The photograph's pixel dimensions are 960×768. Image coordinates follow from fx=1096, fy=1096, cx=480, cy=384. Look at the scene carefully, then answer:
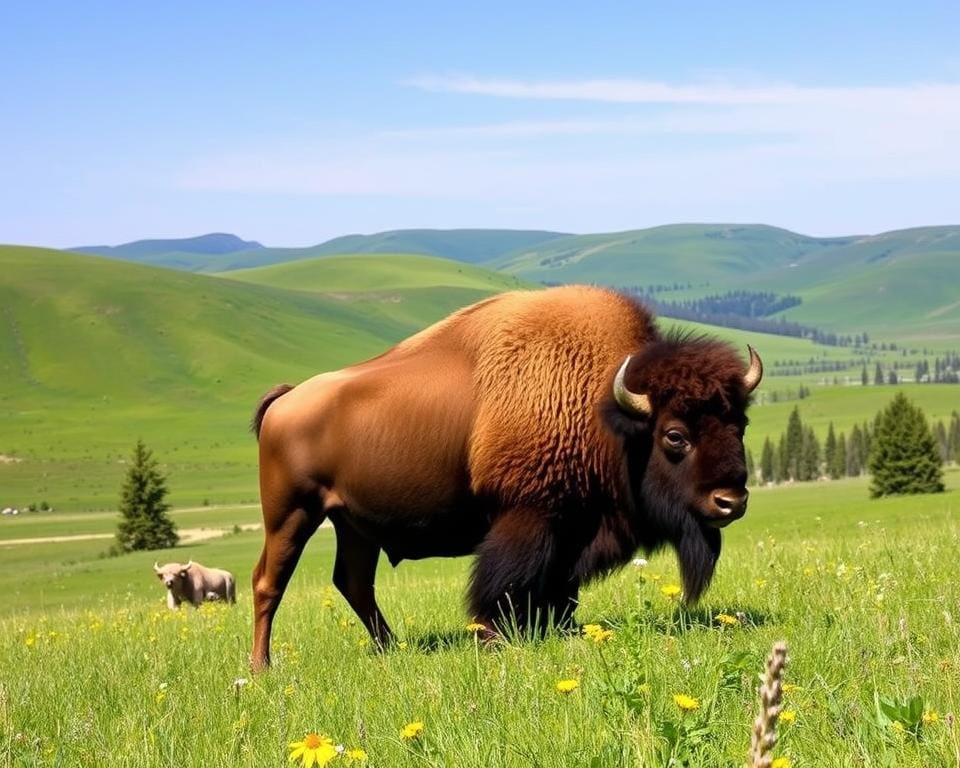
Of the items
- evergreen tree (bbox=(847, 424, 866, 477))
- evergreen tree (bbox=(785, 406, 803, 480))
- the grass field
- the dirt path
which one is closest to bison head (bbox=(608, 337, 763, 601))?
the grass field

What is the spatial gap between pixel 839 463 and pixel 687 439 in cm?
14395

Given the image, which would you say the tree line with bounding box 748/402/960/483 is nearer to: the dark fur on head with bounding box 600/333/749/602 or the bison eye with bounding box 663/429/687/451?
the dark fur on head with bounding box 600/333/749/602

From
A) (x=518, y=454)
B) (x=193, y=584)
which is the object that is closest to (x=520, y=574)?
(x=518, y=454)

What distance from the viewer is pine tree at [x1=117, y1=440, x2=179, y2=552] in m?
75.0

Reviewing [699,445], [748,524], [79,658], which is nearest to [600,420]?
[699,445]

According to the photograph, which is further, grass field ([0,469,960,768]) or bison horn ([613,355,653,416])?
bison horn ([613,355,653,416])

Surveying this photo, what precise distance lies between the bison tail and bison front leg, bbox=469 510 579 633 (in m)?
2.49

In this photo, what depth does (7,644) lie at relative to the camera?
35.3 ft

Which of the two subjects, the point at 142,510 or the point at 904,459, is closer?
the point at 142,510

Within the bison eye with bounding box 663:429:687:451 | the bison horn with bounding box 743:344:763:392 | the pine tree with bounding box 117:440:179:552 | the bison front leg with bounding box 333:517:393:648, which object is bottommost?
the pine tree with bounding box 117:440:179:552

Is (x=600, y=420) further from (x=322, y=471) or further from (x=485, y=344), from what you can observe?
(x=322, y=471)

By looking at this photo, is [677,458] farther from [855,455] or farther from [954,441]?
[954,441]

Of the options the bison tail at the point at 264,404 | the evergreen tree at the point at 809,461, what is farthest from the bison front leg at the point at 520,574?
the evergreen tree at the point at 809,461

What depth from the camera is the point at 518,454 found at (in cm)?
802
